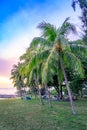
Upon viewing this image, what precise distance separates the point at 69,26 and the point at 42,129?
11144mm

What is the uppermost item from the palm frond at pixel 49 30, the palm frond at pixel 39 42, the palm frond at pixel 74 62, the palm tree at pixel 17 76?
the palm tree at pixel 17 76

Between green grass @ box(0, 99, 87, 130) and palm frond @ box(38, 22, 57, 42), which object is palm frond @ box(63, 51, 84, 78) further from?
green grass @ box(0, 99, 87, 130)

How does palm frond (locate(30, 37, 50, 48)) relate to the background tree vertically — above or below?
below

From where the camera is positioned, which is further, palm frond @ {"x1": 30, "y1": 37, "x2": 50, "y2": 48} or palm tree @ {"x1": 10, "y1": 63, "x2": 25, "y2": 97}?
palm tree @ {"x1": 10, "y1": 63, "x2": 25, "y2": 97}

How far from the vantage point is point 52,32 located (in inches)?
957

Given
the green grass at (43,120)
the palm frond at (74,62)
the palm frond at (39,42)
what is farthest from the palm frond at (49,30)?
the green grass at (43,120)

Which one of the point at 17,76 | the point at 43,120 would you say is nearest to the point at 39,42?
the point at 43,120

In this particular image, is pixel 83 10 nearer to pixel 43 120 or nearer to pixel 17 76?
pixel 43 120

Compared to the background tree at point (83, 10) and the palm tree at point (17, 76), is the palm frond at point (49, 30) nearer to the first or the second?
the background tree at point (83, 10)

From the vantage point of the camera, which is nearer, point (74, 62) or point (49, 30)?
point (74, 62)

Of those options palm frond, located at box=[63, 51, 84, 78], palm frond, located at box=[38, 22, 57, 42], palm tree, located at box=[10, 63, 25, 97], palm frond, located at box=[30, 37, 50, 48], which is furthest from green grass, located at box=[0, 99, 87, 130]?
palm tree, located at box=[10, 63, 25, 97]

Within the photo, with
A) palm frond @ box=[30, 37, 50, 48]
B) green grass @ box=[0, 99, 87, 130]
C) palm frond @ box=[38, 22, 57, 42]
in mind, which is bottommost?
green grass @ box=[0, 99, 87, 130]

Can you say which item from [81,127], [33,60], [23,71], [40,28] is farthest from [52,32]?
[81,127]

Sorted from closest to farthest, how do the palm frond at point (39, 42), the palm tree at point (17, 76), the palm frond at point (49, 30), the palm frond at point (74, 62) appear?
the palm frond at point (74, 62) → the palm frond at point (39, 42) → the palm frond at point (49, 30) → the palm tree at point (17, 76)
